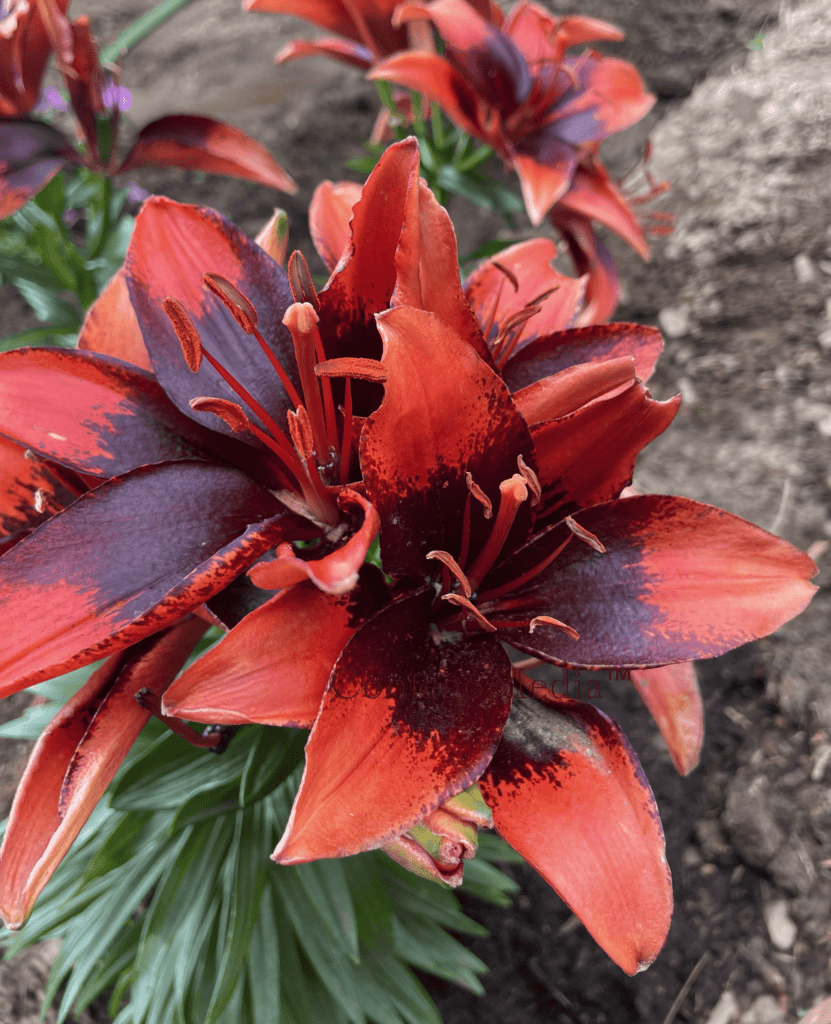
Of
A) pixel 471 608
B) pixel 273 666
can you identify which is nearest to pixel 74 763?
pixel 273 666

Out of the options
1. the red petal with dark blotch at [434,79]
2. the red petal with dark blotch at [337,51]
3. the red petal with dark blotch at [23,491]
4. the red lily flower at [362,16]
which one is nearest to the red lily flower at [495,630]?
the red petal with dark blotch at [23,491]

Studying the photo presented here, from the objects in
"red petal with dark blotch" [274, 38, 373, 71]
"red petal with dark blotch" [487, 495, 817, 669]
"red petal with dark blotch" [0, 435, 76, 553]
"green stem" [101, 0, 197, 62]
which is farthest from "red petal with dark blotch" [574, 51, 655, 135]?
"green stem" [101, 0, 197, 62]

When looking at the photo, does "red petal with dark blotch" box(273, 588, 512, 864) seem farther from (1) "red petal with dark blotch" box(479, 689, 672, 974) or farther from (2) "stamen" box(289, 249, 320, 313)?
(2) "stamen" box(289, 249, 320, 313)

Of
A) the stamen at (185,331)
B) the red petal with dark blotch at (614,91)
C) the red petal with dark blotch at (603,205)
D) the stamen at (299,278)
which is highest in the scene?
the stamen at (185,331)

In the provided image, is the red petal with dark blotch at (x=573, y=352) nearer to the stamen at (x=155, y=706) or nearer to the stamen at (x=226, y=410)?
the stamen at (x=226, y=410)

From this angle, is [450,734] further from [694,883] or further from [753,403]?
[753,403]

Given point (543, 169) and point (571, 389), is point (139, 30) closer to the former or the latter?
point (543, 169)
